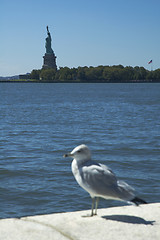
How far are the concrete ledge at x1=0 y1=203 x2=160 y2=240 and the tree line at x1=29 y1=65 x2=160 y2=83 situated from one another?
156556mm

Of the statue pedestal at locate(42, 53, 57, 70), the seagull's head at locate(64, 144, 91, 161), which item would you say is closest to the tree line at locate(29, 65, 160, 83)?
the statue pedestal at locate(42, 53, 57, 70)

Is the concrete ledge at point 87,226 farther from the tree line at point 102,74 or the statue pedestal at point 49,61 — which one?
the tree line at point 102,74

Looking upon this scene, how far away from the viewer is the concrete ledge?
10.3 feet

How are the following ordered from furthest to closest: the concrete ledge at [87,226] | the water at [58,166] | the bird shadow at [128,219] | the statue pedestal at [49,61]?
the statue pedestal at [49,61] < the water at [58,166] < the bird shadow at [128,219] < the concrete ledge at [87,226]

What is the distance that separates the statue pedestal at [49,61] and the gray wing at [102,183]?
463 ft

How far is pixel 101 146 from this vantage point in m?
15.3

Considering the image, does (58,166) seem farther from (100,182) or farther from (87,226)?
(87,226)

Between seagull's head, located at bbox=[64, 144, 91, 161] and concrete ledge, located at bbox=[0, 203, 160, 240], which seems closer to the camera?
concrete ledge, located at bbox=[0, 203, 160, 240]

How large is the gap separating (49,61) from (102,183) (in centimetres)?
14622

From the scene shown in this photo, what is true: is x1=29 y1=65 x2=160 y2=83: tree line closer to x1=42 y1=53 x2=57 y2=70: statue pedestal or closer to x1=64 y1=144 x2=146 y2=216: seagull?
x1=42 y1=53 x2=57 y2=70: statue pedestal

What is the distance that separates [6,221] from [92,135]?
15.8m

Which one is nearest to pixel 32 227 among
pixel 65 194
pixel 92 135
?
pixel 65 194

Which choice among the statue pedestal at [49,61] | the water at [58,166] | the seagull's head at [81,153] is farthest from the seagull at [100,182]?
the statue pedestal at [49,61]

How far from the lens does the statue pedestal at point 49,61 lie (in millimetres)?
144375
